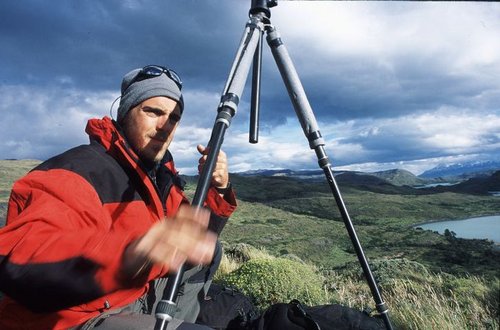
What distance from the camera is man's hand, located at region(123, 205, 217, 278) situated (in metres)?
1.29

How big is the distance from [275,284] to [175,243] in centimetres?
421

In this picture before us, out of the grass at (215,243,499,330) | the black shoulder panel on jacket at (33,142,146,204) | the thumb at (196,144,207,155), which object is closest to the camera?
the black shoulder panel on jacket at (33,142,146,204)

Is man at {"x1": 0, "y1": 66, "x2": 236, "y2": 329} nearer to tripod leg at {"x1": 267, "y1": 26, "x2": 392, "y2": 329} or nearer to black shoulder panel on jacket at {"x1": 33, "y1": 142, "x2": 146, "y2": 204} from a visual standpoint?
black shoulder panel on jacket at {"x1": 33, "y1": 142, "x2": 146, "y2": 204}

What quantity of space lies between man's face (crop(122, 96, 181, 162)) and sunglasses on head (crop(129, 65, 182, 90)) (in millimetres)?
293

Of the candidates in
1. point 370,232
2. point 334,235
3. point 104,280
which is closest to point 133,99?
point 104,280

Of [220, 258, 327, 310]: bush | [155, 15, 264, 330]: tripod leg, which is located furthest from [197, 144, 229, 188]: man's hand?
[220, 258, 327, 310]: bush

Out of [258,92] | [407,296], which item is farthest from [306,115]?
[407,296]

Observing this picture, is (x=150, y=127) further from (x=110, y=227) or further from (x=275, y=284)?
(x=275, y=284)

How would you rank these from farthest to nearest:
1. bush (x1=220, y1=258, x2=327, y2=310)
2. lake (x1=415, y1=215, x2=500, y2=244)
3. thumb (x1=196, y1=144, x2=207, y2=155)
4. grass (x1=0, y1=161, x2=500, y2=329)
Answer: lake (x1=415, y1=215, x2=500, y2=244) → bush (x1=220, y1=258, x2=327, y2=310) → grass (x1=0, y1=161, x2=500, y2=329) → thumb (x1=196, y1=144, x2=207, y2=155)

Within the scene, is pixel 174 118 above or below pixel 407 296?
above

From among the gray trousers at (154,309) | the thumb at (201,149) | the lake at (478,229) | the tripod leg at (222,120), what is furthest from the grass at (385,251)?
the lake at (478,229)

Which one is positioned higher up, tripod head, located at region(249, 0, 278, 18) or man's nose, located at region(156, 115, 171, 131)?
tripod head, located at region(249, 0, 278, 18)

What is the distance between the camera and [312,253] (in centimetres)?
3562

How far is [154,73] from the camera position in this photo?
2994 mm
